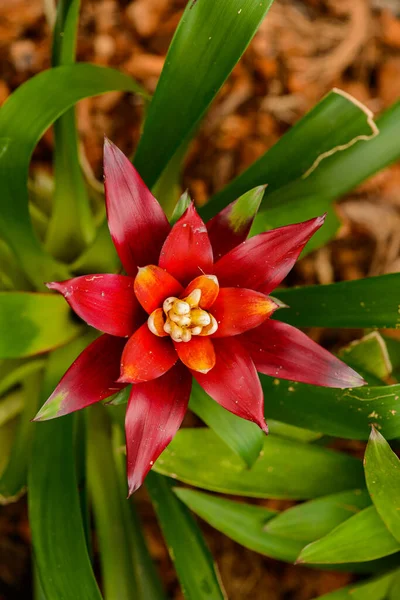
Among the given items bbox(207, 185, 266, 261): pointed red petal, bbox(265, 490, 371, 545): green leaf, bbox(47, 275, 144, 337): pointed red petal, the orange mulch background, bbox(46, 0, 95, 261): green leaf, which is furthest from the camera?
the orange mulch background

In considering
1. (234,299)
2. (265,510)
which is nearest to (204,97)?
(234,299)

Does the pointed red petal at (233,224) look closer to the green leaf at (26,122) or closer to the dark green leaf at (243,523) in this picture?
the green leaf at (26,122)

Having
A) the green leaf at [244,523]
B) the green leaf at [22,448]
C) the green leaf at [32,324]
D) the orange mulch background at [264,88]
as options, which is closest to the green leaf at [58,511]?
the green leaf at [32,324]

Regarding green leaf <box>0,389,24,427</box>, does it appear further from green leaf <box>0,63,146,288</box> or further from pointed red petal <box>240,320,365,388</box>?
pointed red petal <box>240,320,365,388</box>

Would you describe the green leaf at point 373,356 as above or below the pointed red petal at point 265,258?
below

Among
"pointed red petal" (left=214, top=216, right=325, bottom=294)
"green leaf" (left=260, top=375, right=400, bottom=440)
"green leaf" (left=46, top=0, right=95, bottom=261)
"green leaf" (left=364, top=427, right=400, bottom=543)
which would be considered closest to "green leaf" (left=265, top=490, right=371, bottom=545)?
"green leaf" (left=364, top=427, right=400, bottom=543)

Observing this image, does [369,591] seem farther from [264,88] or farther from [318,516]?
[264,88]

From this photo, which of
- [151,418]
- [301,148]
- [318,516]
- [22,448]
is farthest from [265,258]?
[22,448]
